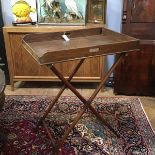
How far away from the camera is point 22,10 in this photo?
9.27ft

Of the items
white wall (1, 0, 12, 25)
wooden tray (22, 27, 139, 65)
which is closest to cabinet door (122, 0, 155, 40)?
wooden tray (22, 27, 139, 65)

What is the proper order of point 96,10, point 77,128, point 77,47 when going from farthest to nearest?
point 96,10
point 77,128
point 77,47

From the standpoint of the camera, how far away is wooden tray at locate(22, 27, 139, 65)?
1.60 m

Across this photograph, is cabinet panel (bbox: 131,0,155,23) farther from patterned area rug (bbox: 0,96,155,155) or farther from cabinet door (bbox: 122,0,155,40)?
patterned area rug (bbox: 0,96,155,155)

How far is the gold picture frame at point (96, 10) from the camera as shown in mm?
2922

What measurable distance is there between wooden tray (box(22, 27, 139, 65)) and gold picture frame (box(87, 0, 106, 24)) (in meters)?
0.86

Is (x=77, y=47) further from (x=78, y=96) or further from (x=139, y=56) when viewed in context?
(x=139, y=56)

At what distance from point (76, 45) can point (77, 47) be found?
0.13m

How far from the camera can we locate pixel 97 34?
2.14m

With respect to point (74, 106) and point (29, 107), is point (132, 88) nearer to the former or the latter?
point (74, 106)

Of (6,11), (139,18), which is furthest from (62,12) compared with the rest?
(139,18)

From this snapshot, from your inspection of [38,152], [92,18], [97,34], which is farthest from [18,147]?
[92,18]

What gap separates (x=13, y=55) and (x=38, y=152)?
1355mm

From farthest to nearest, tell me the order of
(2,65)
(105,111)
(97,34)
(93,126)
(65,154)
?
(2,65)
(105,111)
(93,126)
(97,34)
(65,154)
